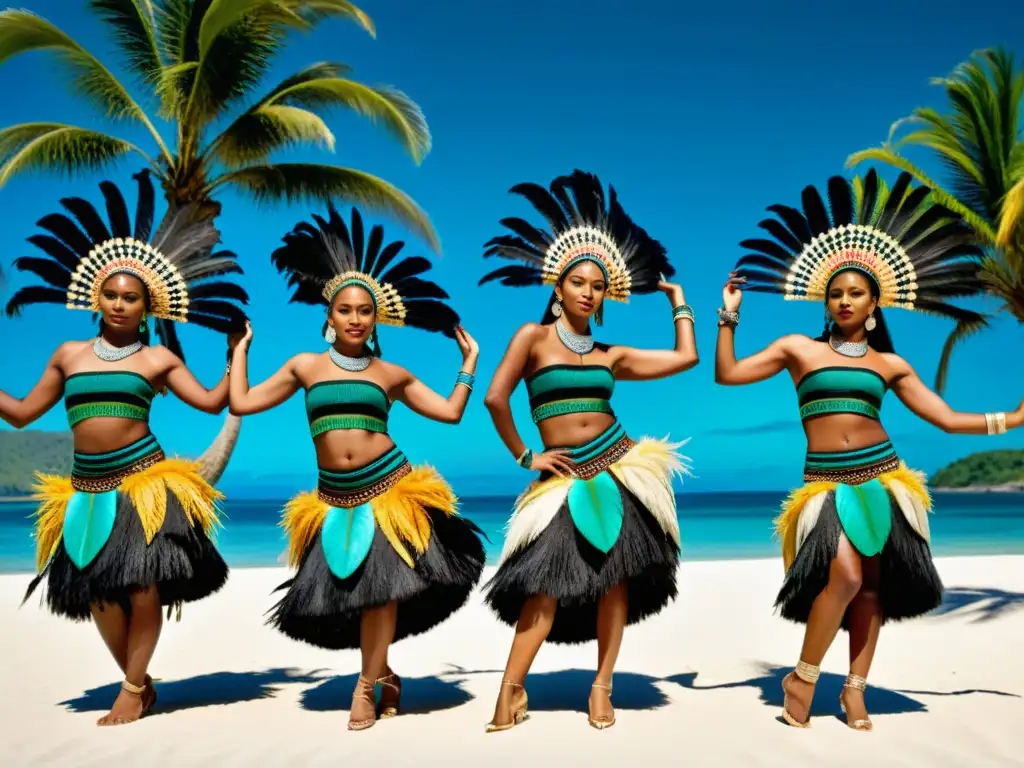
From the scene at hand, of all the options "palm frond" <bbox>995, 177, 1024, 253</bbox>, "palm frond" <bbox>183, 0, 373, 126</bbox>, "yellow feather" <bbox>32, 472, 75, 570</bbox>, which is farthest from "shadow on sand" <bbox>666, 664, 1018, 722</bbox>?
"palm frond" <bbox>183, 0, 373, 126</bbox>

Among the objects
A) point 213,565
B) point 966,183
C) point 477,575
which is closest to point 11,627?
point 213,565

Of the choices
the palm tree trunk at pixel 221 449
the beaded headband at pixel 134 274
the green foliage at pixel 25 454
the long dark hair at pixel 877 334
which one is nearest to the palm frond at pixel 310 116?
the palm tree trunk at pixel 221 449

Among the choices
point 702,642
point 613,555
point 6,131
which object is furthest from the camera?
point 6,131

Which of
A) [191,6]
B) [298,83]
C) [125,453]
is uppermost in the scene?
[191,6]

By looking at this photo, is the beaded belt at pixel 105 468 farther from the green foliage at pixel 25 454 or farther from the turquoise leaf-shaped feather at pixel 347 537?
the green foliage at pixel 25 454

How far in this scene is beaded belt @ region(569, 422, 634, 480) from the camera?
446 cm

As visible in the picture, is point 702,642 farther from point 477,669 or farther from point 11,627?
point 11,627

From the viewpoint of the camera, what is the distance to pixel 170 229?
4.89 metres

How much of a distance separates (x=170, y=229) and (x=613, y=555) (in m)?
2.81

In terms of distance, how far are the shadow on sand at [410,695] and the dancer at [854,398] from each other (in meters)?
1.75

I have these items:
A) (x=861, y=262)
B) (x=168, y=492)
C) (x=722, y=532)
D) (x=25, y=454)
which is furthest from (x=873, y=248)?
(x=25, y=454)

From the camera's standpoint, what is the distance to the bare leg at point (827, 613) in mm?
4273

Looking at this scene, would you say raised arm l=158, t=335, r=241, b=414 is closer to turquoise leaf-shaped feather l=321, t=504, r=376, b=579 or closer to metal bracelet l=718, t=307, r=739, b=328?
turquoise leaf-shaped feather l=321, t=504, r=376, b=579

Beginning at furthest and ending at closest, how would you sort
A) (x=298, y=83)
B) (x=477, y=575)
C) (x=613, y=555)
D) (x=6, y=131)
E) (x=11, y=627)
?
1. (x=298, y=83)
2. (x=6, y=131)
3. (x=11, y=627)
4. (x=477, y=575)
5. (x=613, y=555)
